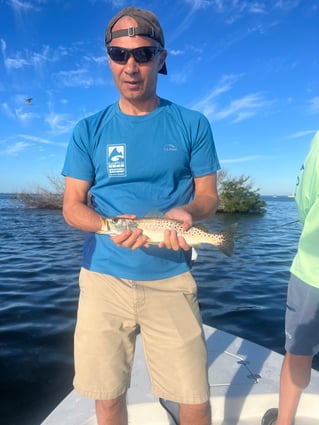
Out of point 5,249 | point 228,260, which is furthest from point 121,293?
point 5,249

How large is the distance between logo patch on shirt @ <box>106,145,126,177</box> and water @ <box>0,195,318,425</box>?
384cm

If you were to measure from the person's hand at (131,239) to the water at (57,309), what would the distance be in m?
3.46

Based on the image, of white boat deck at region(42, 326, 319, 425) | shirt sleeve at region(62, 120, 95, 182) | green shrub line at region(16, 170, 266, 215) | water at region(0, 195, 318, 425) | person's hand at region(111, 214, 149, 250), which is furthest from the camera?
green shrub line at region(16, 170, 266, 215)

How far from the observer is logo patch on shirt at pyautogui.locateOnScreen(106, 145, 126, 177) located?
10.1ft

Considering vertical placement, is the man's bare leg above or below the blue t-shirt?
below

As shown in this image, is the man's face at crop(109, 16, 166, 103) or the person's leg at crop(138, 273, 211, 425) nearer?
the person's leg at crop(138, 273, 211, 425)

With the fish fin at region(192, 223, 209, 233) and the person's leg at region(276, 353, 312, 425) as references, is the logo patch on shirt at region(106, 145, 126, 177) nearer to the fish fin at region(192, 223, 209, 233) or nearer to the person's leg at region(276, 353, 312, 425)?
the fish fin at region(192, 223, 209, 233)

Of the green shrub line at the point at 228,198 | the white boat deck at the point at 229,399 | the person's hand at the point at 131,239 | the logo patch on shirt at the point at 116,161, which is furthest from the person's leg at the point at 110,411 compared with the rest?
the green shrub line at the point at 228,198

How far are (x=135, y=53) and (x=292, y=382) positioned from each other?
338 cm

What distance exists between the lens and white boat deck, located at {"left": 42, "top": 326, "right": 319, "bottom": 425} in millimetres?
3719

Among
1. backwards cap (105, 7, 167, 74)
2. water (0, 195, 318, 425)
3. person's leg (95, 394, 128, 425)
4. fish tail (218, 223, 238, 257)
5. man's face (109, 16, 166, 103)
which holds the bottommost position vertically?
water (0, 195, 318, 425)

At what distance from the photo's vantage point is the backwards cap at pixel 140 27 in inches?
121

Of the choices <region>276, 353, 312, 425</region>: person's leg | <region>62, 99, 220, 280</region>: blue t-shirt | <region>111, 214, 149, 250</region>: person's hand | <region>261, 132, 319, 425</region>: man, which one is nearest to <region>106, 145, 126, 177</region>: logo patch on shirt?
<region>62, 99, 220, 280</region>: blue t-shirt

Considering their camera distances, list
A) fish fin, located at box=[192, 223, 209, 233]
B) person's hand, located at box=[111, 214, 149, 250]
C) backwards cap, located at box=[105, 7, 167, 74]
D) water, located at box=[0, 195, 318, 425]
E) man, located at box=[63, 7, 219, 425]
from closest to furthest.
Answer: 1. person's hand, located at box=[111, 214, 149, 250]
2. man, located at box=[63, 7, 219, 425]
3. backwards cap, located at box=[105, 7, 167, 74]
4. fish fin, located at box=[192, 223, 209, 233]
5. water, located at box=[0, 195, 318, 425]
